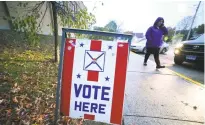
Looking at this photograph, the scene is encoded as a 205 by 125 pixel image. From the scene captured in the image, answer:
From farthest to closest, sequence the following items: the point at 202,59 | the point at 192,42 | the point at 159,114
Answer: the point at 192,42 < the point at 202,59 < the point at 159,114

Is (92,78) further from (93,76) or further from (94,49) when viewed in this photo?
(94,49)

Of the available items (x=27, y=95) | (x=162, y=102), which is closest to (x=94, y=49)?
(x=27, y=95)

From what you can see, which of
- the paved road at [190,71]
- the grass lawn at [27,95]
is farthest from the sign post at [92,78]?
the paved road at [190,71]

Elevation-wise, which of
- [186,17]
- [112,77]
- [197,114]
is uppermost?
[186,17]

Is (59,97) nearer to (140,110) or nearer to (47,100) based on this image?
(47,100)

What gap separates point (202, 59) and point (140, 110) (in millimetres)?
5804

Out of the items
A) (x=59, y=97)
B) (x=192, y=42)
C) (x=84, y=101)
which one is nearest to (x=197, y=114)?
(x=84, y=101)

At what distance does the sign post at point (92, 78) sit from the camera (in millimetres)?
2344

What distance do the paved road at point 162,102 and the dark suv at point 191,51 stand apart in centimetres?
313

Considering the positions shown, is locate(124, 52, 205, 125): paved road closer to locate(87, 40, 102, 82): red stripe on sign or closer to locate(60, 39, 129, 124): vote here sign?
locate(60, 39, 129, 124): vote here sign

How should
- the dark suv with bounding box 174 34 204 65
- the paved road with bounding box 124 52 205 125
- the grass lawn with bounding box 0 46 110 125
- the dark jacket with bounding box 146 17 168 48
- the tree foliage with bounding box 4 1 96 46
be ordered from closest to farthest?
the grass lawn with bounding box 0 46 110 125, the paved road with bounding box 124 52 205 125, the tree foliage with bounding box 4 1 96 46, the dark jacket with bounding box 146 17 168 48, the dark suv with bounding box 174 34 204 65

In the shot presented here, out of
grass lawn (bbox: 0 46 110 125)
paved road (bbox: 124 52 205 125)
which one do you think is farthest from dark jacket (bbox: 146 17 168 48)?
grass lawn (bbox: 0 46 110 125)

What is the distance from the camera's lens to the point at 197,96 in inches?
185

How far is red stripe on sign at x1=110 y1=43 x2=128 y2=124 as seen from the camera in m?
2.37
